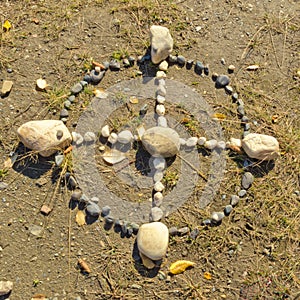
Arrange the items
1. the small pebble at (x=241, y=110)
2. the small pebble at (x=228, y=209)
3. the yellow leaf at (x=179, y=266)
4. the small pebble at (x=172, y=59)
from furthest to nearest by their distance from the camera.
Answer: the small pebble at (x=172, y=59) < the small pebble at (x=241, y=110) < the small pebble at (x=228, y=209) < the yellow leaf at (x=179, y=266)

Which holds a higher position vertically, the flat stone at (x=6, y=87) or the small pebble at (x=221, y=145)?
the flat stone at (x=6, y=87)

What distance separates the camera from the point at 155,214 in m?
2.86

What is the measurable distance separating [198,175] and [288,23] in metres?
1.47

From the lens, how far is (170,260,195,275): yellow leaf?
110 inches

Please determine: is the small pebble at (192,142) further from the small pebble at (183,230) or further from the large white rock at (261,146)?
the small pebble at (183,230)

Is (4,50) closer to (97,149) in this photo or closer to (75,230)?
(97,149)

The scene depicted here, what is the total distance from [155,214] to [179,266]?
1.20 ft

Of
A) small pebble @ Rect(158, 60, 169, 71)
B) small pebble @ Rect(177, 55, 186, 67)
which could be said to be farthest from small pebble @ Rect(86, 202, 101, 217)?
small pebble @ Rect(177, 55, 186, 67)

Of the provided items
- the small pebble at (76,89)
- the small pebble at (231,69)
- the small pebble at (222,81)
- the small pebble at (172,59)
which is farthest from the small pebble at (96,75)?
the small pebble at (231,69)

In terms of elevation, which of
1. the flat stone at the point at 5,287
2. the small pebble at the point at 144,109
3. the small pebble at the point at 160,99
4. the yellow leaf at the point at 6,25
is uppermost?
the yellow leaf at the point at 6,25

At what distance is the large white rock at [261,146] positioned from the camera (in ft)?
9.68

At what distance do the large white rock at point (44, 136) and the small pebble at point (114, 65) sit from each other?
609 millimetres

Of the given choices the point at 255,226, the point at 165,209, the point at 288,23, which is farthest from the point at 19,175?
the point at 288,23

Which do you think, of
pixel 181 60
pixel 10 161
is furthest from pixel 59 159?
pixel 181 60
